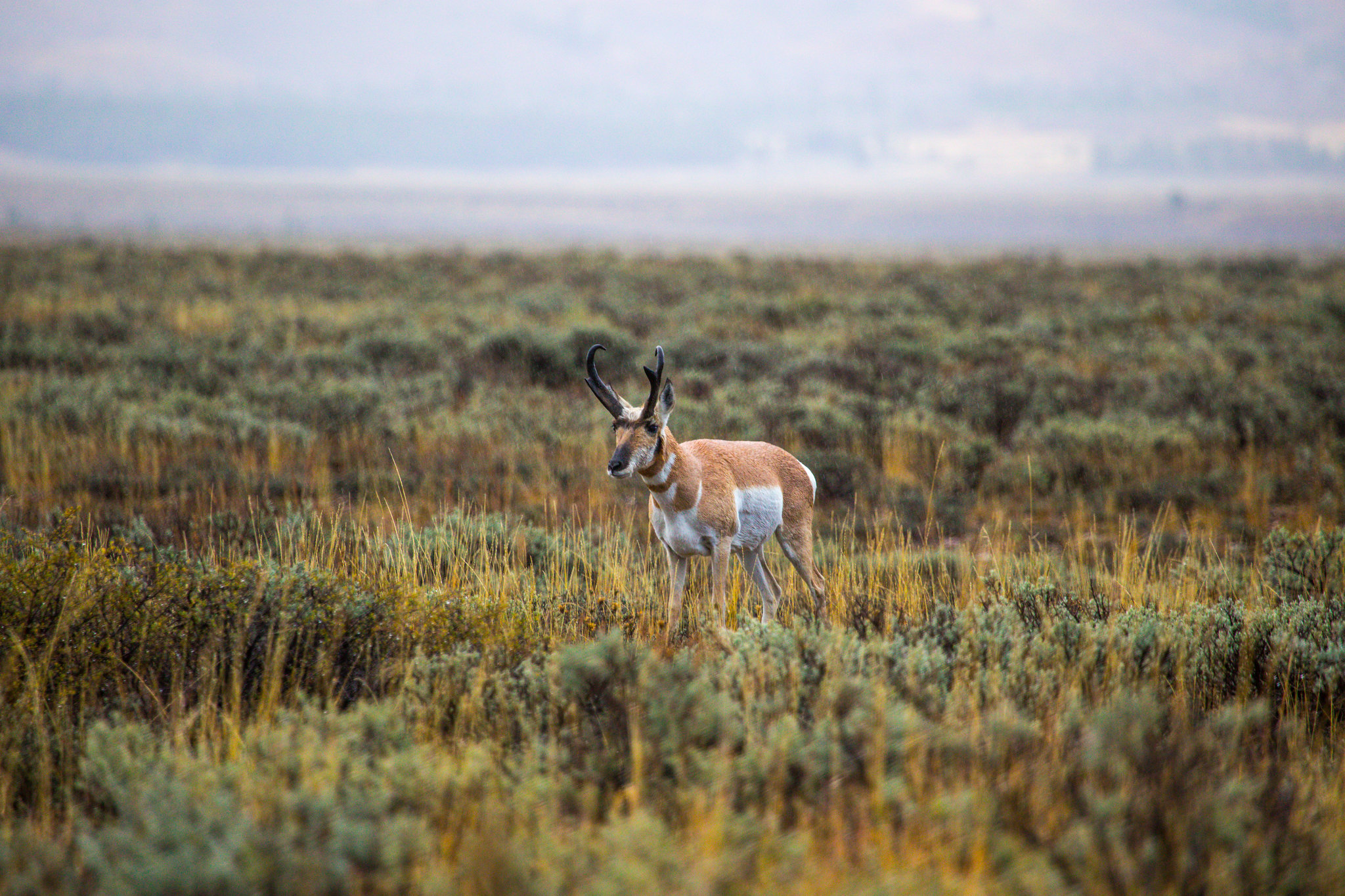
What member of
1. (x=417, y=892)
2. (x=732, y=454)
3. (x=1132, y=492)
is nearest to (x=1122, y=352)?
(x=1132, y=492)

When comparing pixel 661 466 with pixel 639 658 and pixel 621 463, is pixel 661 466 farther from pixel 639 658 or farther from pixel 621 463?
pixel 639 658

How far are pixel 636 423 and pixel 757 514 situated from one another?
3.82ft

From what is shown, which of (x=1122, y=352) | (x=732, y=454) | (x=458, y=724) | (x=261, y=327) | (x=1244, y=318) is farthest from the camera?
(x=1244, y=318)

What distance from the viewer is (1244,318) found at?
22.1 meters

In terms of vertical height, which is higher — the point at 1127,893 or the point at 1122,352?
the point at 1122,352

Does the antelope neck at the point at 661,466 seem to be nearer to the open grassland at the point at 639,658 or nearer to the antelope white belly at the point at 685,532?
the antelope white belly at the point at 685,532

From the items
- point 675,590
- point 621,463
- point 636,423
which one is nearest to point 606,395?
point 636,423

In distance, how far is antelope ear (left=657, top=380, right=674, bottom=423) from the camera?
5488 millimetres

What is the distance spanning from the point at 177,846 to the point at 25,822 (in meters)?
0.82

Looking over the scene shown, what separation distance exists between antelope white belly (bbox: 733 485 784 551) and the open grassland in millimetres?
510

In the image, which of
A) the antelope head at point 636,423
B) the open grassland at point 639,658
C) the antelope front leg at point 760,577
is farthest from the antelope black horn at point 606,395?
the antelope front leg at point 760,577

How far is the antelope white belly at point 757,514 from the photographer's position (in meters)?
6.04

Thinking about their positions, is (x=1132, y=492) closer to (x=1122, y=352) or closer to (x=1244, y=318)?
(x=1122, y=352)

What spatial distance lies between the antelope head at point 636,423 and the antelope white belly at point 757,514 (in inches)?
30.7
